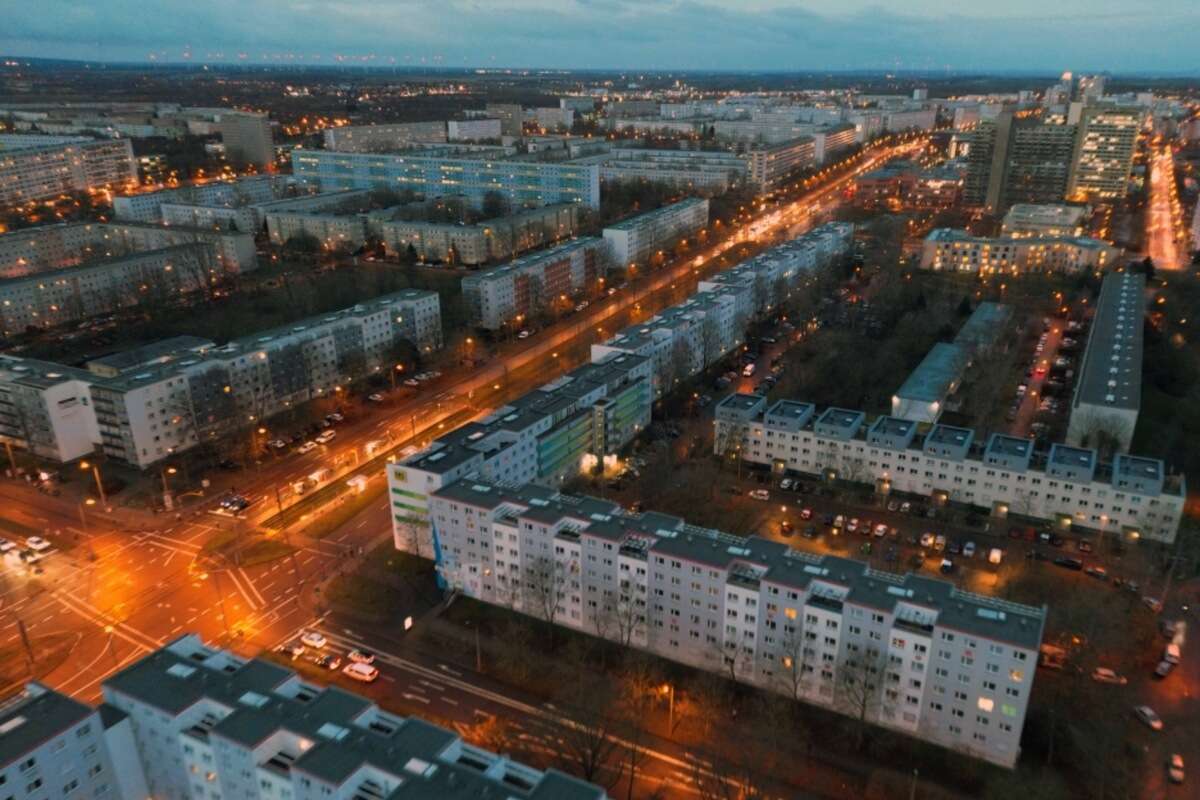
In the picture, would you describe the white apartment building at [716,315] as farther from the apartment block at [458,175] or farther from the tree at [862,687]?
the apartment block at [458,175]

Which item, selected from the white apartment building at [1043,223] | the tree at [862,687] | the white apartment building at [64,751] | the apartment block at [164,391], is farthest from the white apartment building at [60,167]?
the white apartment building at [1043,223]

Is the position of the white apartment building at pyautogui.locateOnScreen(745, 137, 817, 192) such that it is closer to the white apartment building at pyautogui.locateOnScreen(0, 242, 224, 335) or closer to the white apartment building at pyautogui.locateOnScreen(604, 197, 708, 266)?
the white apartment building at pyautogui.locateOnScreen(604, 197, 708, 266)

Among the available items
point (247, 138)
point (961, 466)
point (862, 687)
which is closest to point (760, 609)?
point (862, 687)

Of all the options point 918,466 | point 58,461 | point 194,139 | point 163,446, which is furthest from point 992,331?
point 194,139

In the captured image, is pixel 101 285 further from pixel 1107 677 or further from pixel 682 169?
pixel 682 169

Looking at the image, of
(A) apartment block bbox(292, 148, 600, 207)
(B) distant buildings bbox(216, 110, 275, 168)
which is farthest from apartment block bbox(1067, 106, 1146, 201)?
(B) distant buildings bbox(216, 110, 275, 168)
